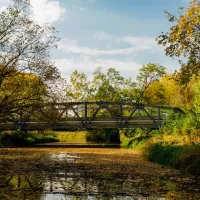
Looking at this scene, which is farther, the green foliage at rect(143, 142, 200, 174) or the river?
the green foliage at rect(143, 142, 200, 174)

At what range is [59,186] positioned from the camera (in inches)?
394

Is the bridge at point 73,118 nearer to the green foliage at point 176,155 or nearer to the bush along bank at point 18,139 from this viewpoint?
the bush along bank at point 18,139

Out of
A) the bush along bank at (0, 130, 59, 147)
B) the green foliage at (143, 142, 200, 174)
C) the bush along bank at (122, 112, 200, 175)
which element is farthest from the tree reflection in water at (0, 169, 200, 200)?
the bush along bank at (0, 130, 59, 147)

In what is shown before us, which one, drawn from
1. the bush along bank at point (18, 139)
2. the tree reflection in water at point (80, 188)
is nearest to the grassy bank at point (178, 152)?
the tree reflection in water at point (80, 188)

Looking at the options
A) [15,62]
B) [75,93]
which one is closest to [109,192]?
[15,62]

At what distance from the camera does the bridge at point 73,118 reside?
614 inches

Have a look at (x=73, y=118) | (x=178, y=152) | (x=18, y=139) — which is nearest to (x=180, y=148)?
(x=178, y=152)

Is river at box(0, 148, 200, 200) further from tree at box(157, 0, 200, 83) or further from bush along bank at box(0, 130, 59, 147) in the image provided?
bush along bank at box(0, 130, 59, 147)

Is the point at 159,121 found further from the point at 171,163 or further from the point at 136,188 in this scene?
the point at 136,188

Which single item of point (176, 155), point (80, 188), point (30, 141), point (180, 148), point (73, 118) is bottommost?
point (80, 188)

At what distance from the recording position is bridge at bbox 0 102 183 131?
15.6 m

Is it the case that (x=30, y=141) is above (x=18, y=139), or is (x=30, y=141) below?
below

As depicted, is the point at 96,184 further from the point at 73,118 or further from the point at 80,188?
the point at 73,118

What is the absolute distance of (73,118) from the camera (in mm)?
32594
